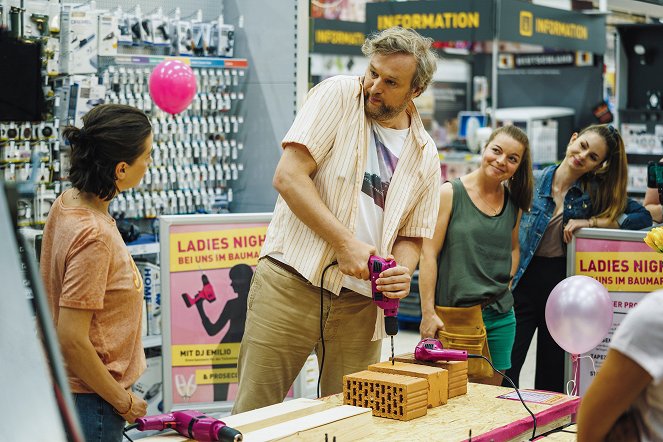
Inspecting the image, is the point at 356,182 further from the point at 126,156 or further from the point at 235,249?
the point at 235,249

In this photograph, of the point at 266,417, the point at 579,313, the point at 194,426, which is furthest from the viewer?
the point at 579,313

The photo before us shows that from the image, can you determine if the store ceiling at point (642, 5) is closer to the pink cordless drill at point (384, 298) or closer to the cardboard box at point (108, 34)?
the cardboard box at point (108, 34)

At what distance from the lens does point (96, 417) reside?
2.38 meters

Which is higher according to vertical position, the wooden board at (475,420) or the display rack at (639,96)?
the display rack at (639,96)

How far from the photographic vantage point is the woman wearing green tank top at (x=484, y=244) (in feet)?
13.1

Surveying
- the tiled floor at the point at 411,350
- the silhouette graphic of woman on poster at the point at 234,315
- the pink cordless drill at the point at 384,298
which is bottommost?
the tiled floor at the point at 411,350

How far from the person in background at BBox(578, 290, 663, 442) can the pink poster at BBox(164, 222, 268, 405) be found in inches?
119

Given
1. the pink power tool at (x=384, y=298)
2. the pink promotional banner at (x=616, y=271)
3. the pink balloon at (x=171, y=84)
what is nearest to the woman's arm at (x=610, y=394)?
the pink power tool at (x=384, y=298)

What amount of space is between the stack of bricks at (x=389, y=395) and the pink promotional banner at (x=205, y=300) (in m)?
1.98

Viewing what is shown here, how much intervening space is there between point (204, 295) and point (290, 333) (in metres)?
1.59

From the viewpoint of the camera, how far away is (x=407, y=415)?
252cm

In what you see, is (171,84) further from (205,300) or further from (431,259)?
(431,259)

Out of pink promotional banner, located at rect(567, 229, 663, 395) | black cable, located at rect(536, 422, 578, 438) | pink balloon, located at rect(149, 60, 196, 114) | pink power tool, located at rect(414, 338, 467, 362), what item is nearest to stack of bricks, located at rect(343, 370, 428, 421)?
pink power tool, located at rect(414, 338, 467, 362)

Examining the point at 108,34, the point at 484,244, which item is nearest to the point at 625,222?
the point at 484,244
